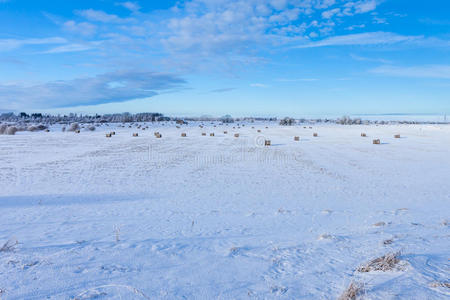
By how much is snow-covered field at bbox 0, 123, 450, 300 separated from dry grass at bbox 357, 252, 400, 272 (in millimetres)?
102

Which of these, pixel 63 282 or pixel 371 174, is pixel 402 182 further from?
pixel 63 282

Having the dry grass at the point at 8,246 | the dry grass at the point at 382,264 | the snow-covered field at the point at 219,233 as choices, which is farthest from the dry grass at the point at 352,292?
the dry grass at the point at 8,246

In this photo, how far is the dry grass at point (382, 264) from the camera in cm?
404

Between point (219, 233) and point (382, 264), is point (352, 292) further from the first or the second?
point (219, 233)

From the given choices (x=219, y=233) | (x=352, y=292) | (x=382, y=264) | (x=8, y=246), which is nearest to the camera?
(x=352, y=292)

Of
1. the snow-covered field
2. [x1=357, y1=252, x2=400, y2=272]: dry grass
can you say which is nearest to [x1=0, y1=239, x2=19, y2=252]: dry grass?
the snow-covered field

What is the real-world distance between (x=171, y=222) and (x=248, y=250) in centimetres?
227

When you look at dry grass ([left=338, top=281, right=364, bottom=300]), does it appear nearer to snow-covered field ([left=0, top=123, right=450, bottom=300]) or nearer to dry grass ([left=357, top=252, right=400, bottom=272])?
snow-covered field ([left=0, top=123, right=450, bottom=300])

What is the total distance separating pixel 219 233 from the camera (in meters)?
5.99

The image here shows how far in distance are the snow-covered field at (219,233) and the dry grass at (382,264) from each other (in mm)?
102

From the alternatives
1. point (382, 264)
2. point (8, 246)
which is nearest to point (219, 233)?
point (382, 264)

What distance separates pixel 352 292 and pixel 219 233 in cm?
302

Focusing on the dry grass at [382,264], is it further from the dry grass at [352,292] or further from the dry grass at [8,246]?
the dry grass at [8,246]

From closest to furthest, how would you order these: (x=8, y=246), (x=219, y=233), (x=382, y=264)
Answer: (x=382, y=264)
(x=8, y=246)
(x=219, y=233)
